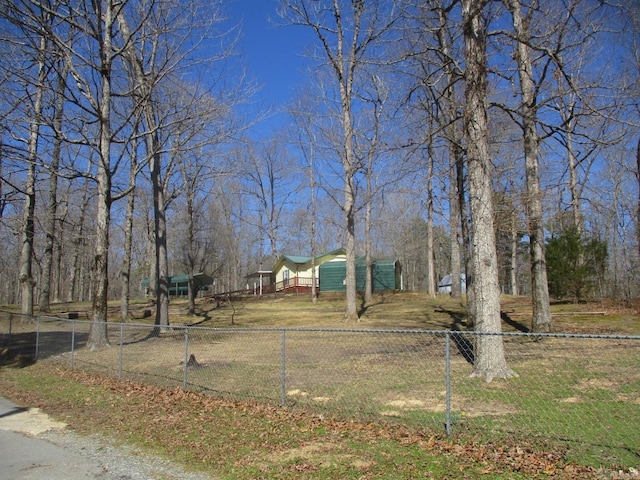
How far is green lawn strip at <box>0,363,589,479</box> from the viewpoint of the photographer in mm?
4695

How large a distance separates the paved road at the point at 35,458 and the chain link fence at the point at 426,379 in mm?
2601

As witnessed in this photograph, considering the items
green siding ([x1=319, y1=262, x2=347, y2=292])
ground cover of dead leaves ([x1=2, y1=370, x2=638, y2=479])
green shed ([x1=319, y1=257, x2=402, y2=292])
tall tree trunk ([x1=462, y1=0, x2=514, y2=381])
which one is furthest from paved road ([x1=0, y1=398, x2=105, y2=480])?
green shed ([x1=319, y1=257, x2=402, y2=292])

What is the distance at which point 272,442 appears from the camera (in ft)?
18.8

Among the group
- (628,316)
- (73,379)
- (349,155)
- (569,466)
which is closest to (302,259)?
(349,155)

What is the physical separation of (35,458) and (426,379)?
19.6 feet

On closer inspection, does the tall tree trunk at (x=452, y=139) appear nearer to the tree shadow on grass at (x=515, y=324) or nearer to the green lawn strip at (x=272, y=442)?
the tree shadow on grass at (x=515, y=324)

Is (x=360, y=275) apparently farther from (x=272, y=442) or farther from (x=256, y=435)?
(x=272, y=442)

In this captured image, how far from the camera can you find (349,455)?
203 inches

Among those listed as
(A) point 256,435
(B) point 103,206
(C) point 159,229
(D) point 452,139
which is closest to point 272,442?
(A) point 256,435

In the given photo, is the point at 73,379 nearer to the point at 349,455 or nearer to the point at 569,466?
the point at 349,455

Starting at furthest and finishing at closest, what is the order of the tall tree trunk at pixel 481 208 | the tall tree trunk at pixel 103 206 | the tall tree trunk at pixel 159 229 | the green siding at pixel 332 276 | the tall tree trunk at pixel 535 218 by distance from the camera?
the green siding at pixel 332 276 → the tall tree trunk at pixel 159 229 → the tall tree trunk at pixel 103 206 → the tall tree trunk at pixel 535 218 → the tall tree trunk at pixel 481 208

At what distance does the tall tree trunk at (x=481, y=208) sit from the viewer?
812 centimetres

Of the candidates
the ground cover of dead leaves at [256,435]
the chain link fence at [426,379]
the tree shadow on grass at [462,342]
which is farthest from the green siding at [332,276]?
the ground cover of dead leaves at [256,435]

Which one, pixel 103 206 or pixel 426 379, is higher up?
pixel 103 206
